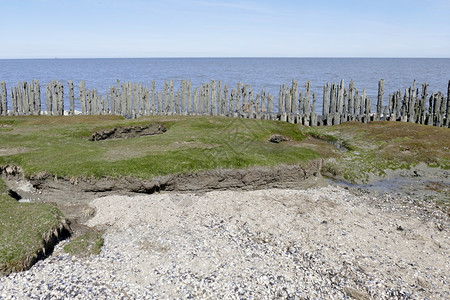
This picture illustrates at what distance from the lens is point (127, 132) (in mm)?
24391

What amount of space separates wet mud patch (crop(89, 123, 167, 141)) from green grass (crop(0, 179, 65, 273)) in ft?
34.3

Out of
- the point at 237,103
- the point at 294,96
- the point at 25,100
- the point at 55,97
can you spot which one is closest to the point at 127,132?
the point at 237,103

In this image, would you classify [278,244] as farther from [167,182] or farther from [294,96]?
[294,96]

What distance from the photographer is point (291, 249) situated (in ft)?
38.2

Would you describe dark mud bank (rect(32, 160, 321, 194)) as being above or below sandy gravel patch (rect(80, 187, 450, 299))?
above

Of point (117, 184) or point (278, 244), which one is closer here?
point (278, 244)

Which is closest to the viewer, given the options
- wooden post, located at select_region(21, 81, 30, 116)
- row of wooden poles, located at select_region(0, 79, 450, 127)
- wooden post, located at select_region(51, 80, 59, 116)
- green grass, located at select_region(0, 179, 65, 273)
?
green grass, located at select_region(0, 179, 65, 273)

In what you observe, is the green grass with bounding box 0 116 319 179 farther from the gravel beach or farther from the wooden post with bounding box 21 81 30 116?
the wooden post with bounding box 21 81 30 116

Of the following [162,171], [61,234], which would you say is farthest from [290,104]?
[61,234]

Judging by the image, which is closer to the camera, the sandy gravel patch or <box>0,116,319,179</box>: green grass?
the sandy gravel patch

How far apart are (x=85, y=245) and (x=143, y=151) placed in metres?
7.55

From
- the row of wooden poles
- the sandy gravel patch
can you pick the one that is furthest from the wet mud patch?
the sandy gravel patch

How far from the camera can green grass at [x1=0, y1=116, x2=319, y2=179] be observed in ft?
52.4

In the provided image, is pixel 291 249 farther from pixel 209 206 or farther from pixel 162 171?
pixel 162 171
